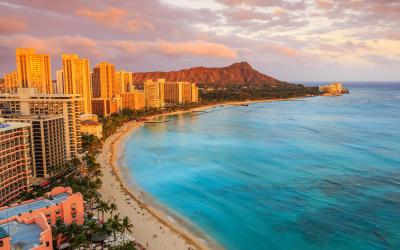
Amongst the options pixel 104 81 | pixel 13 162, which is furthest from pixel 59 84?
pixel 13 162

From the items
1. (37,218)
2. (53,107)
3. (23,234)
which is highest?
(53,107)

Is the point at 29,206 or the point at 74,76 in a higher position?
the point at 74,76

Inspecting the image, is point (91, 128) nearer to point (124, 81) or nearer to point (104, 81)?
point (104, 81)

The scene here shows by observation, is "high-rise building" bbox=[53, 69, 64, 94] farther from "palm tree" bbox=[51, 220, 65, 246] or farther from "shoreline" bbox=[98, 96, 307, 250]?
"palm tree" bbox=[51, 220, 65, 246]

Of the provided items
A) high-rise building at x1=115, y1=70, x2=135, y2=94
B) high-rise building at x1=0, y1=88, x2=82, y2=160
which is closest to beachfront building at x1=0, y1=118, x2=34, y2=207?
high-rise building at x1=0, y1=88, x2=82, y2=160

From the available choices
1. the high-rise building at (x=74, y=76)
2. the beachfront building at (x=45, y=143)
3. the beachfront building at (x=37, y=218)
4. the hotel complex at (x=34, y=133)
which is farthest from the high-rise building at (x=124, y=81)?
the beachfront building at (x=37, y=218)

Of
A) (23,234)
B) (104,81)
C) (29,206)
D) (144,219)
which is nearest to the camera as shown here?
(23,234)

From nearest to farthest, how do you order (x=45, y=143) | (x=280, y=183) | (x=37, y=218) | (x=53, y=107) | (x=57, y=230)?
(x=57, y=230) → (x=37, y=218) → (x=45, y=143) → (x=280, y=183) → (x=53, y=107)
